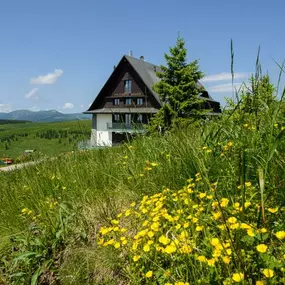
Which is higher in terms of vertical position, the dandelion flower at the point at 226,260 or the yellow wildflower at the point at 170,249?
the dandelion flower at the point at 226,260

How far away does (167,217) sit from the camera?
2.13m

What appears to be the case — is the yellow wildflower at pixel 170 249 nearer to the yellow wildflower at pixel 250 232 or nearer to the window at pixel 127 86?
the yellow wildflower at pixel 250 232

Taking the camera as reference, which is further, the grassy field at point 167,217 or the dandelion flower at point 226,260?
the grassy field at point 167,217

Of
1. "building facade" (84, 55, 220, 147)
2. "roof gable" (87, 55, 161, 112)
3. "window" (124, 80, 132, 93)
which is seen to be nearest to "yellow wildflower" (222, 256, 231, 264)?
"building facade" (84, 55, 220, 147)

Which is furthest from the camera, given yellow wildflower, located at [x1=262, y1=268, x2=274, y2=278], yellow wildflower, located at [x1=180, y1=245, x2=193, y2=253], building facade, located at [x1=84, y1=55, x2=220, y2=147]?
building facade, located at [x1=84, y1=55, x2=220, y2=147]

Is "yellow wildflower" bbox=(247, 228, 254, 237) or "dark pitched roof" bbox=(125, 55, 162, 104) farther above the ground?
"dark pitched roof" bbox=(125, 55, 162, 104)

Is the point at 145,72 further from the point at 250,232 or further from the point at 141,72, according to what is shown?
the point at 250,232

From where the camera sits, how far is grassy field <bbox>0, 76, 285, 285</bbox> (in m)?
1.67

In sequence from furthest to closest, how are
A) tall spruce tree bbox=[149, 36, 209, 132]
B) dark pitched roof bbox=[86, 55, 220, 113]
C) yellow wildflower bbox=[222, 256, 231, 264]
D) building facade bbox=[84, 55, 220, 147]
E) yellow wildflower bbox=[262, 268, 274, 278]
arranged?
building facade bbox=[84, 55, 220, 147] → dark pitched roof bbox=[86, 55, 220, 113] → tall spruce tree bbox=[149, 36, 209, 132] → yellow wildflower bbox=[222, 256, 231, 264] → yellow wildflower bbox=[262, 268, 274, 278]

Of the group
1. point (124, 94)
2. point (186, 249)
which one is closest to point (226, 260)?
point (186, 249)

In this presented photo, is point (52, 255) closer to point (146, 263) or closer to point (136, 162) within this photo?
point (146, 263)

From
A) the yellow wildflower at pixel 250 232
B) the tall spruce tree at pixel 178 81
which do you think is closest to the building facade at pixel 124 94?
the tall spruce tree at pixel 178 81

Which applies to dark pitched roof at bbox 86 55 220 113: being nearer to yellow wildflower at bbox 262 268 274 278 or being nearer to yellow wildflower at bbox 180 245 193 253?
yellow wildflower at bbox 180 245 193 253

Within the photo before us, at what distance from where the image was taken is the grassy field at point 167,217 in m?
1.67
